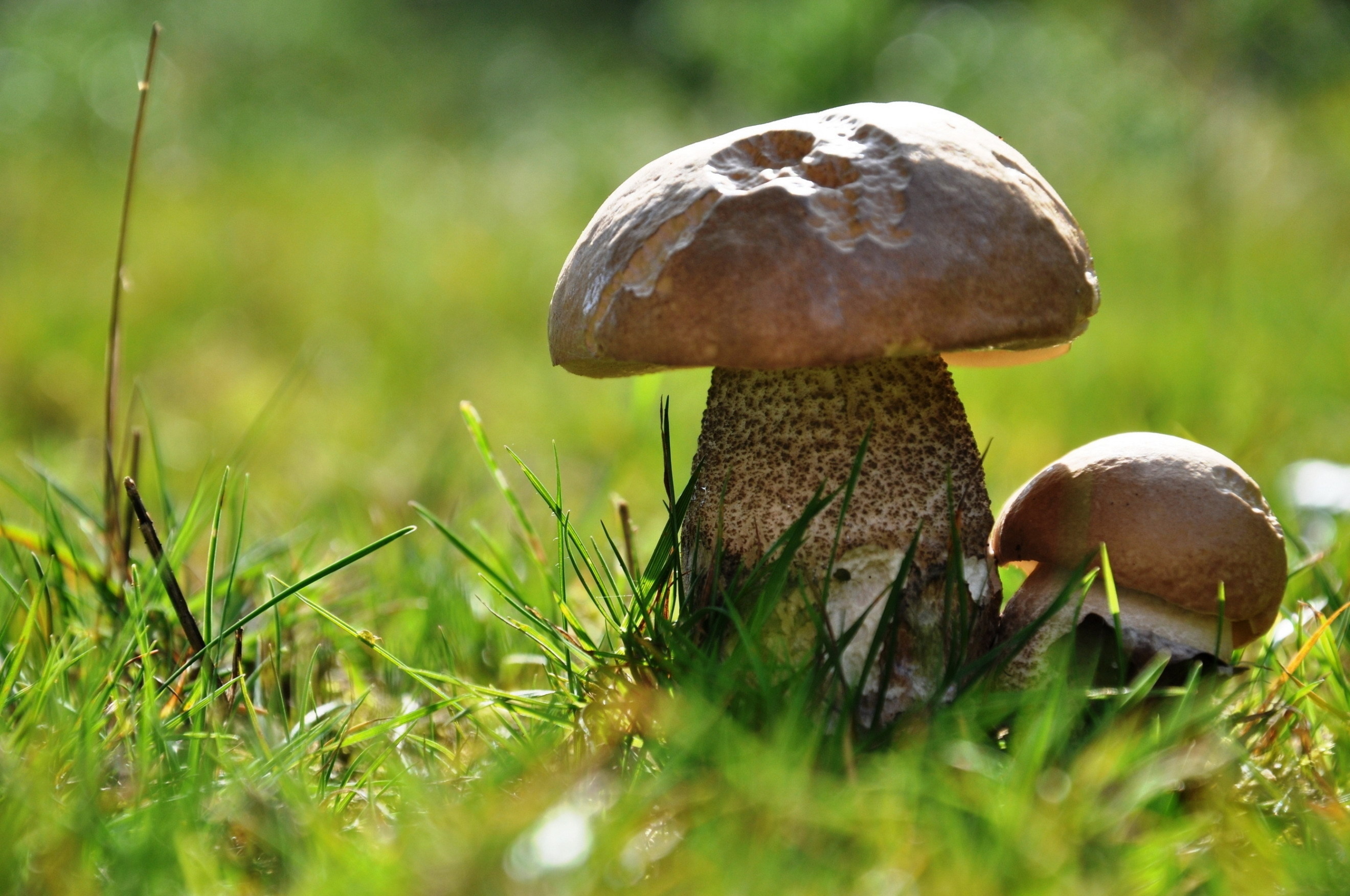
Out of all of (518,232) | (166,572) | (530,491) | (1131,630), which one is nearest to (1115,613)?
(1131,630)

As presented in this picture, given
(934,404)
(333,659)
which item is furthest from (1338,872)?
(333,659)

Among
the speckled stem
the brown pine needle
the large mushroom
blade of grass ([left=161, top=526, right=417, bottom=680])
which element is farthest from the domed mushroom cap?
the brown pine needle

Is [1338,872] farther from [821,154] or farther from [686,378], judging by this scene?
[686,378]

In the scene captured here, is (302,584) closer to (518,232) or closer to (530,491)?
(530,491)

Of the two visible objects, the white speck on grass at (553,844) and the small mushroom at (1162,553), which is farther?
the small mushroom at (1162,553)

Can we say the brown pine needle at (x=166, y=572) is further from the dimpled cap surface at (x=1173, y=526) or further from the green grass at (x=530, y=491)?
the dimpled cap surface at (x=1173, y=526)

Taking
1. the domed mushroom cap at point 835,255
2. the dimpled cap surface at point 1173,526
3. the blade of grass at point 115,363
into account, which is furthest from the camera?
the blade of grass at point 115,363

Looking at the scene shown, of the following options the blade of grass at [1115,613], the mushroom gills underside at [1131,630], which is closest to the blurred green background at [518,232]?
the mushroom gills underside at [1131,630]
